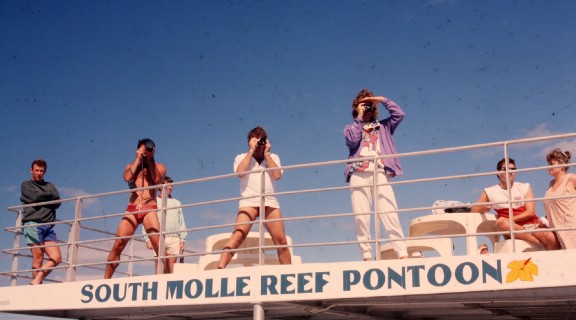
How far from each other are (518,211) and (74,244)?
218 inches

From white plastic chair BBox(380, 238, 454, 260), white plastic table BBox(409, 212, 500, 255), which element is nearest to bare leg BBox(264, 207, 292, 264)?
white plastic chair BBox(380, 238, 454, 260)

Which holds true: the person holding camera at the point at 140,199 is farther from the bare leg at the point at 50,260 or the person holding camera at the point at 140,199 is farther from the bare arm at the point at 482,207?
the bare arm at the point at 482,207

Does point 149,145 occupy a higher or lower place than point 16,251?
higher

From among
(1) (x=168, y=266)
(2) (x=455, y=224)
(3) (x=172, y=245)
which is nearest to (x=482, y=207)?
(2) (x=455, y=224)

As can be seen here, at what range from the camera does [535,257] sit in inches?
273

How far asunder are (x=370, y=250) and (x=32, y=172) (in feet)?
16.8

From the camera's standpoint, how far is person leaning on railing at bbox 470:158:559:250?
762 centimetres

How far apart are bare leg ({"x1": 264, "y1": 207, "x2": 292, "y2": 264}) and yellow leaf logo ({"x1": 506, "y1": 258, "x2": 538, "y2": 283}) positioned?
2583 millimetres

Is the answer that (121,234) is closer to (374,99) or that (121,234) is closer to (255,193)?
(255,193)

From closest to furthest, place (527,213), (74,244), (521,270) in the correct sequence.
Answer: (521,270), (527,213), (74,244)

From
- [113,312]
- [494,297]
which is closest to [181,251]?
[113,312]

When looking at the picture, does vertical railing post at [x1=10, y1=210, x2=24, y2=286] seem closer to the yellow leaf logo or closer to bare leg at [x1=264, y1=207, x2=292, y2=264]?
Result: bare leg at [x1=264, y1=207, x2=292, y2=264]

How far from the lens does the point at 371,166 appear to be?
819cm

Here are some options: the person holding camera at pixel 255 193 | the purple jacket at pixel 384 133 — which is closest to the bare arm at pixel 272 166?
the person holding camera at pixel 255 193
